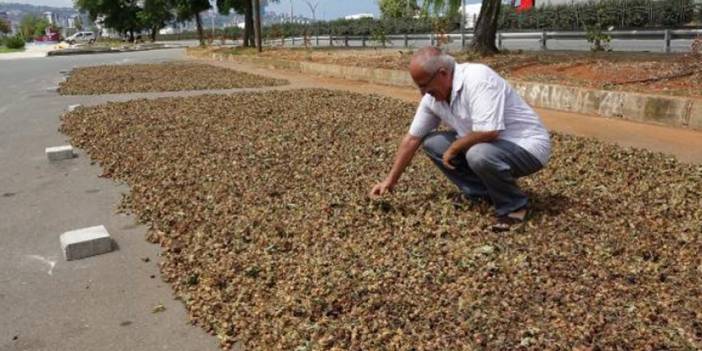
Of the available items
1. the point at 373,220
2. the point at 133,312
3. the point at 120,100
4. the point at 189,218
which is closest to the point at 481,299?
the point at 373,220

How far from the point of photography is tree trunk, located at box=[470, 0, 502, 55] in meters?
13.3

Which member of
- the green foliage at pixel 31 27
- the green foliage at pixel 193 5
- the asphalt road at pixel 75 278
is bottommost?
the asphalt road at pixel 75 278

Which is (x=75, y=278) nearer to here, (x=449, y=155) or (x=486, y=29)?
(x=449, y=155)

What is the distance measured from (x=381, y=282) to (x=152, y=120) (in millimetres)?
6477

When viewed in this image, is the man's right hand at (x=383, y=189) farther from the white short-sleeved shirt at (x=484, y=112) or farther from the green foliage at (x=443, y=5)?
the green foliage at (x=443, y=5)

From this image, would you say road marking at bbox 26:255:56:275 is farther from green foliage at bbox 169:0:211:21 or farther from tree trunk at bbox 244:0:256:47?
green foliage at bbox 169:0:211:21

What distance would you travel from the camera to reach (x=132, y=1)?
67.1 metres

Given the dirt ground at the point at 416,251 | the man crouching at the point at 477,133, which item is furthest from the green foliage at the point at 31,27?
the man crouching at the point at 477,133

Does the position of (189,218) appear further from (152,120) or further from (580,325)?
(152,120)

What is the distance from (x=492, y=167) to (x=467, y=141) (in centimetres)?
21

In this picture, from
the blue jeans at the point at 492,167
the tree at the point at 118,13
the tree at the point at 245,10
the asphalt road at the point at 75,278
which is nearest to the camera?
the asphalt road at the point at 75,278

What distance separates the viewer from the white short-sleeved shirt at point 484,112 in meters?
3.35

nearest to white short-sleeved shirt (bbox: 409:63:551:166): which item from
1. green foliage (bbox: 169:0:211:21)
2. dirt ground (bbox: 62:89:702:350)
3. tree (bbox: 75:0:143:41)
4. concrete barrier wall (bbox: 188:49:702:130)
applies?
dirt ground (bbox: 62:89:702:350)

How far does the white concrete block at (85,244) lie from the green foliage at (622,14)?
24.2 meters
